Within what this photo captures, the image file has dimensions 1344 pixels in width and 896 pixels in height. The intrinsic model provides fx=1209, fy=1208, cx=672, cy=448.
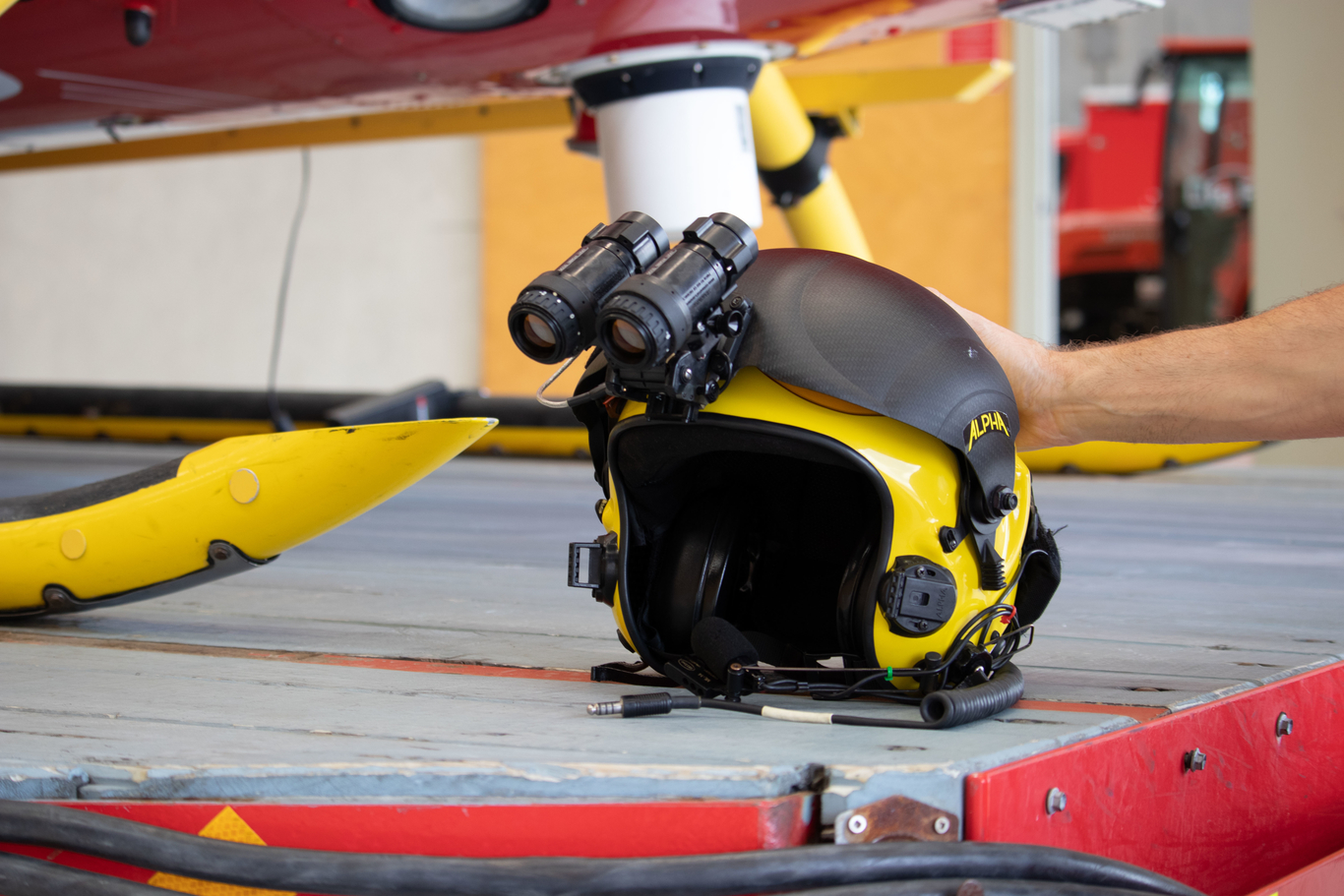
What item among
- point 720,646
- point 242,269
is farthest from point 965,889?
point 242,269

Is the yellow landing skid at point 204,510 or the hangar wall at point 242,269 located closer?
the yellow landing skid at point 204,510

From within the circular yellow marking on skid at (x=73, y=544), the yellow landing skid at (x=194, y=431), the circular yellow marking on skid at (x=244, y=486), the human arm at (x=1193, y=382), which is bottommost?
the yellow landing skid at (x=194, y=431)

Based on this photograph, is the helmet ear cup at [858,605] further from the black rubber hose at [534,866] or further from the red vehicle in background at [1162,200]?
the red vehicle in background at [1162,200]

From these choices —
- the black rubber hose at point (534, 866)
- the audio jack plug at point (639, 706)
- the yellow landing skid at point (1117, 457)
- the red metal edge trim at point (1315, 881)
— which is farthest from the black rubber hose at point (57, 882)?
the yellow landing skid at point (1117, 457)

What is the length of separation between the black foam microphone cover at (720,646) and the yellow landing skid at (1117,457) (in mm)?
2197

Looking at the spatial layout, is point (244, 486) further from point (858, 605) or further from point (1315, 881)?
point (1315, 881)

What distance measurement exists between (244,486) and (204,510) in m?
0.06

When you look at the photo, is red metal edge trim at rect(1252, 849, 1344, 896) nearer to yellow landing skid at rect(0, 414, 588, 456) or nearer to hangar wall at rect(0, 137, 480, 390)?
yellow landing skid at rect(0, 414, 588, 456)

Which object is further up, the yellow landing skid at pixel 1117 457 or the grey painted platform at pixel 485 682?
the grey painted platform at pixel 485 682

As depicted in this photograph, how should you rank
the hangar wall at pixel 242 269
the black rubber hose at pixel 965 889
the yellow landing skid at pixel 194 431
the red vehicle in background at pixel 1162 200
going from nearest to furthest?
the black rubber hose at pixel 965 889, the yellow landing skid at pixel 194 431, the red vehicle in background at pixel 1162 200, the hangar wall at pixel 242 269

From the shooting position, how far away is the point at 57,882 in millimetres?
654

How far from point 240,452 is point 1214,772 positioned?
885mm

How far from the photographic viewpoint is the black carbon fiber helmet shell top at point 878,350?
2.69 ft

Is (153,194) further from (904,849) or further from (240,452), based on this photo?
(904,849)
